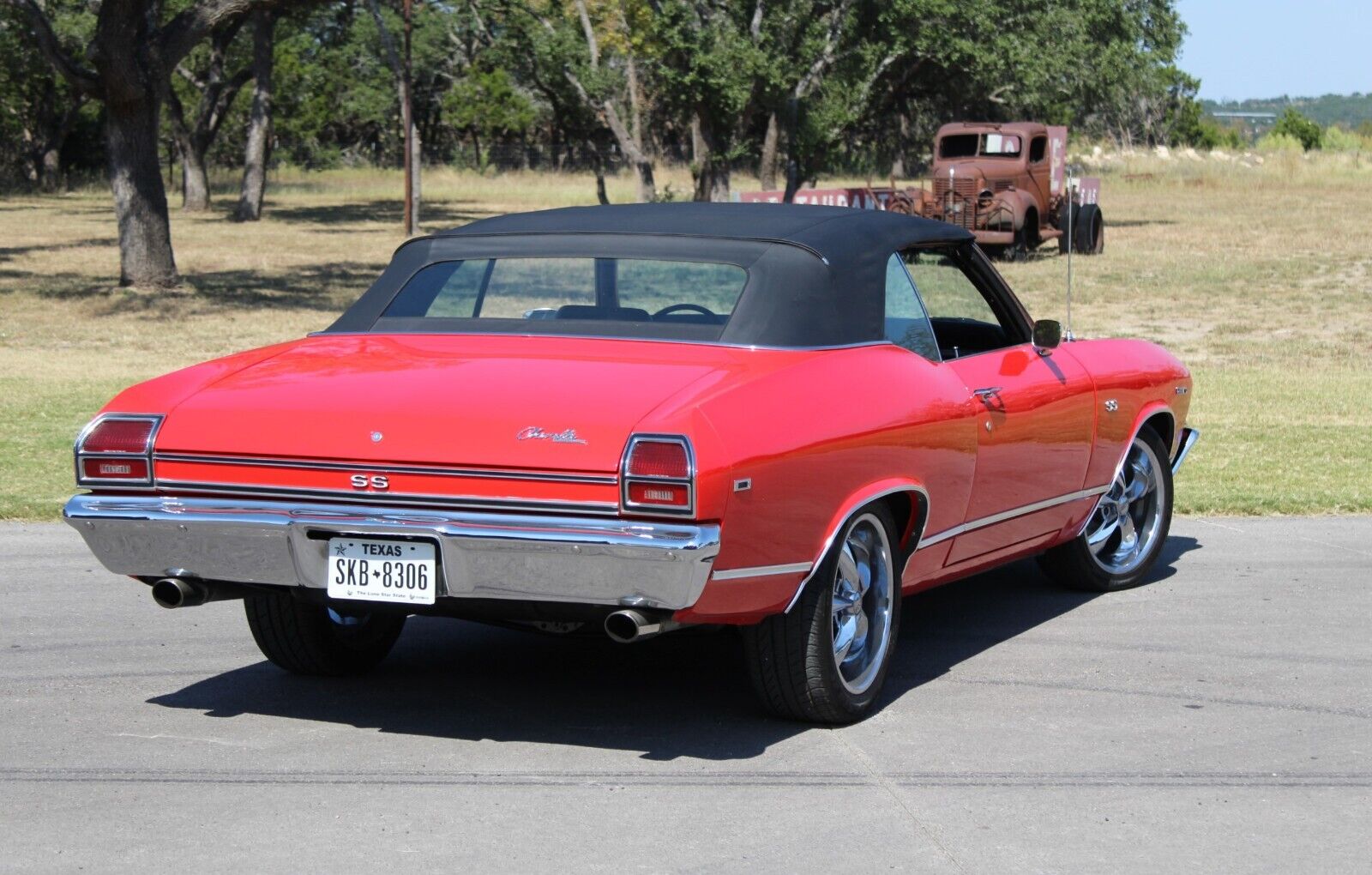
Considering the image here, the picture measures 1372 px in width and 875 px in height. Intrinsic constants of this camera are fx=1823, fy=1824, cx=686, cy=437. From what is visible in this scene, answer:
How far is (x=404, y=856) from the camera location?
14.0 feet

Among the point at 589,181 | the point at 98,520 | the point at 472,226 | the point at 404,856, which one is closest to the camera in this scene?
the point at 404,856

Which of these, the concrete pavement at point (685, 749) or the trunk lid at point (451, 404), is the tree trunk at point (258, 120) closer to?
the concrete pavement at point (685, 749)

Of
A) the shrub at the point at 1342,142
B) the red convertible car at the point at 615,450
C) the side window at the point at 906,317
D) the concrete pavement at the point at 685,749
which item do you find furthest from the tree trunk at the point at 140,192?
the shrub at the point at 1342,142

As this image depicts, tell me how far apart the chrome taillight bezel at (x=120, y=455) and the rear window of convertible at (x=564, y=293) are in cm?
104

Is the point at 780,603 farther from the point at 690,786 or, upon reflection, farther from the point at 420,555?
the point at 420,555

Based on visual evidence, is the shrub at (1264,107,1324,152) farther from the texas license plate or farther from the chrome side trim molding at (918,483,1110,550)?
the texas license plate

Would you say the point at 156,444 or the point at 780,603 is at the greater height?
the point at 156,444

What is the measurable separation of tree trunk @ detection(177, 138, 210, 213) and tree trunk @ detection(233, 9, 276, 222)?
7.62 feet

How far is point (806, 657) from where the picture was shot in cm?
527

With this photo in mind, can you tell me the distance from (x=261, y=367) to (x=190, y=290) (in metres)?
19.8

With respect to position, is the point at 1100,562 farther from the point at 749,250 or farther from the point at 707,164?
the point at 707,164

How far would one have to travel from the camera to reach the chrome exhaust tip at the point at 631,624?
4.77 meters

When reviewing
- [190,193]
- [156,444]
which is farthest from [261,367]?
[190,193]

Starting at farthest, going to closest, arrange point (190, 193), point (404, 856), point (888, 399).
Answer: point (190, 193)
point (888, 399)
point (404, 856)
